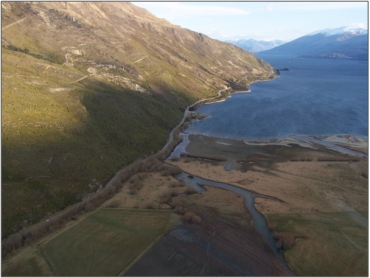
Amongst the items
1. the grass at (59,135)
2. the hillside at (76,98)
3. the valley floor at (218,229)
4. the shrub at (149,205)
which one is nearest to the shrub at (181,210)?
the valley floor at (218,229)

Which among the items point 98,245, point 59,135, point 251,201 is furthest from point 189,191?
point 59,135

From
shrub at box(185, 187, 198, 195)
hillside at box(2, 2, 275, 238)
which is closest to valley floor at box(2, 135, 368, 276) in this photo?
shrub at box(185, 187, 198, 195)

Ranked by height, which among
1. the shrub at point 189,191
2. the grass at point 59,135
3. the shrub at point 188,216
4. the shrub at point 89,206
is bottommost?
the shrub at point 189,191

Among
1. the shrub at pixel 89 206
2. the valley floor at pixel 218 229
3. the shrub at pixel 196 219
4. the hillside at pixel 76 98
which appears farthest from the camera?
the hillside at pixel 76 98

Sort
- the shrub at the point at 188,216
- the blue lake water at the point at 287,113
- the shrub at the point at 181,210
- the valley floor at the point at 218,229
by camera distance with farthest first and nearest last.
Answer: the blue lake water at the point at 287,113, the shrub at the point at 181,210, the shrub at the point at 188,216, the valley floor at the point at 218,229

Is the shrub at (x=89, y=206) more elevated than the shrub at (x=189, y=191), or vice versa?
the shrub at (x=89, y=206)

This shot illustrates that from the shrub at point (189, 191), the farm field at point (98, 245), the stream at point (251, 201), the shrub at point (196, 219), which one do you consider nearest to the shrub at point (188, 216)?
the shrub at point (196, 219)

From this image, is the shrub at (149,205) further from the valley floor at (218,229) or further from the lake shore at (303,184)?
the lake shore at (303,184)

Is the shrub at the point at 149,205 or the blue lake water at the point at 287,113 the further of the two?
the blue lake water at the point at 287,113
